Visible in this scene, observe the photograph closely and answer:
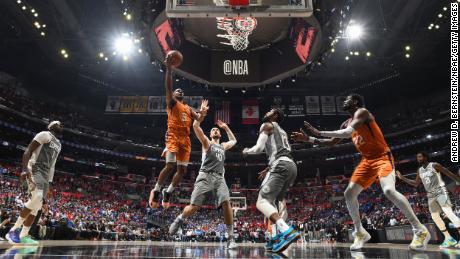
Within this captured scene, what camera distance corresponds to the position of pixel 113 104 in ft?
105

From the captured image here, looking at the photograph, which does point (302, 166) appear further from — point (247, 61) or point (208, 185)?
point (208, 185)

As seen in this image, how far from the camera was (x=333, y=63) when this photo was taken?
2728cm

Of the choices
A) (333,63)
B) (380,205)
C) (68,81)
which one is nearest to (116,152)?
(68,81)

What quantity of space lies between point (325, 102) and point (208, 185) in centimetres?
2778

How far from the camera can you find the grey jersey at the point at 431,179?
23.0 feet

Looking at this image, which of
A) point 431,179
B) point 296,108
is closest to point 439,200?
point 431,179

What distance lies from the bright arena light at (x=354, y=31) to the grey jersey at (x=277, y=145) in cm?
1753

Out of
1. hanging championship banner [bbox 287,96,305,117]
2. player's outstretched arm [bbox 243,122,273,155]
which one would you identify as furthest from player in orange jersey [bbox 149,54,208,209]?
hanging championship banner [bbox 287,96,305,117]

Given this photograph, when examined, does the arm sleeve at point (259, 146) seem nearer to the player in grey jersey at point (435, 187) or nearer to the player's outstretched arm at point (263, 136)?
the player's outstretched arm at point (263, 136)

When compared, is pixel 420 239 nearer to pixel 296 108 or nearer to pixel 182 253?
pixel 182 253

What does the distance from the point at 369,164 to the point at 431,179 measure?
136 inches

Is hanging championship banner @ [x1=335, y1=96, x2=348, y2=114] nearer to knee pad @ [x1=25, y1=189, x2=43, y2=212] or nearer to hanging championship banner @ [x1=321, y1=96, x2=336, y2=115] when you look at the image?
hanging championship banner @ [x1=321, y1=96, x2=336, y2=115]

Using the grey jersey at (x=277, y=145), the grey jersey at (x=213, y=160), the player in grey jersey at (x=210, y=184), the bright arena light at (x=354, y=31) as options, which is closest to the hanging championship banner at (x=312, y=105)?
the bright arena light at (x=354, y=31)

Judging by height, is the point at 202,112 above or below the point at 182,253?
above
